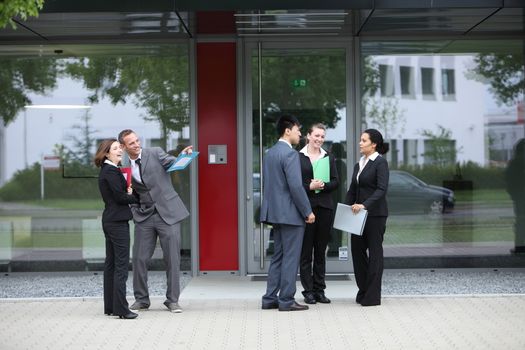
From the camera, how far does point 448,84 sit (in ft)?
41.1

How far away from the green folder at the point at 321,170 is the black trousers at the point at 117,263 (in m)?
2.06

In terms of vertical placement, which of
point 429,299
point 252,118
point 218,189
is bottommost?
point 429,299

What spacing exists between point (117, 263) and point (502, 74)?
6.06m

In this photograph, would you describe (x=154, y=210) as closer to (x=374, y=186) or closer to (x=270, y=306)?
(x=270, y=306)

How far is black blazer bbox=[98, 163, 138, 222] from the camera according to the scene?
907 centimetres

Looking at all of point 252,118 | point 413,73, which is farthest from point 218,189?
point 413,73

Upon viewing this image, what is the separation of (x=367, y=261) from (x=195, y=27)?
3703 millimetres

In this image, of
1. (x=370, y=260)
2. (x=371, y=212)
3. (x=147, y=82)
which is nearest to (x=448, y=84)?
(x=371, y=212)

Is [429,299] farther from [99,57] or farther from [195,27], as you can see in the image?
[99,57]

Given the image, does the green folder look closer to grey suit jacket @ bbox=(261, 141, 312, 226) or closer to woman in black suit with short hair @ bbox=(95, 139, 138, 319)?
grey suit jacket @ bbox=(261, 141, 312, 226)

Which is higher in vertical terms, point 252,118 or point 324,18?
point 324,18

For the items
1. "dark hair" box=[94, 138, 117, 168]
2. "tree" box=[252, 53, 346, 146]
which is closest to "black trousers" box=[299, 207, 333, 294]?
"dark hair" box=[94, 138, 117, 168]

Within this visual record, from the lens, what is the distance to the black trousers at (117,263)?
9.10m

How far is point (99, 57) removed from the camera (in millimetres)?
12523
